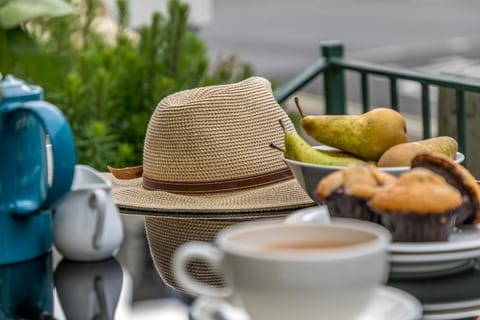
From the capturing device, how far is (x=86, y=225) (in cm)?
137

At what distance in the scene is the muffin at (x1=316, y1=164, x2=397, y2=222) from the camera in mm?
1211

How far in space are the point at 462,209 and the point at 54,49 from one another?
7.14ft

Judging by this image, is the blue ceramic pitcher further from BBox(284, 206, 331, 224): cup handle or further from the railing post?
the railing post

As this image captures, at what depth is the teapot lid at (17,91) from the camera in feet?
4.19

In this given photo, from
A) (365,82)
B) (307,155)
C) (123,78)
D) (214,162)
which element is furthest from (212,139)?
(123,78)

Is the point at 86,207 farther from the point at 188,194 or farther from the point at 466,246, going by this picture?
the point at 466,246

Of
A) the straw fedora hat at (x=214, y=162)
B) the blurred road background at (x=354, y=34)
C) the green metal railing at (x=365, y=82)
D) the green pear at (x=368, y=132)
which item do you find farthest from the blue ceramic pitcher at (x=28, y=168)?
the blurred road background at (x=354, y=34)

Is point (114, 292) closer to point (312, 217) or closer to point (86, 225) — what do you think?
point (86, 225)

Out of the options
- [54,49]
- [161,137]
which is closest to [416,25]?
[54,49]

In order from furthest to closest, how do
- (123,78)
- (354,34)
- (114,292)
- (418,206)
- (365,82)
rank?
(354,34) → (123,78) → (365,82) → (114,292) → (418,206)

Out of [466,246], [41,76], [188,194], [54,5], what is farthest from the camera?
[188,194]

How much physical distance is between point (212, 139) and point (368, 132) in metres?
0.35

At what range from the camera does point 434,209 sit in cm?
116

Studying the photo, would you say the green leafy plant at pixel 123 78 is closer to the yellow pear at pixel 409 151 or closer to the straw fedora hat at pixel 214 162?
the straw fedora hat at pixel 214 162
